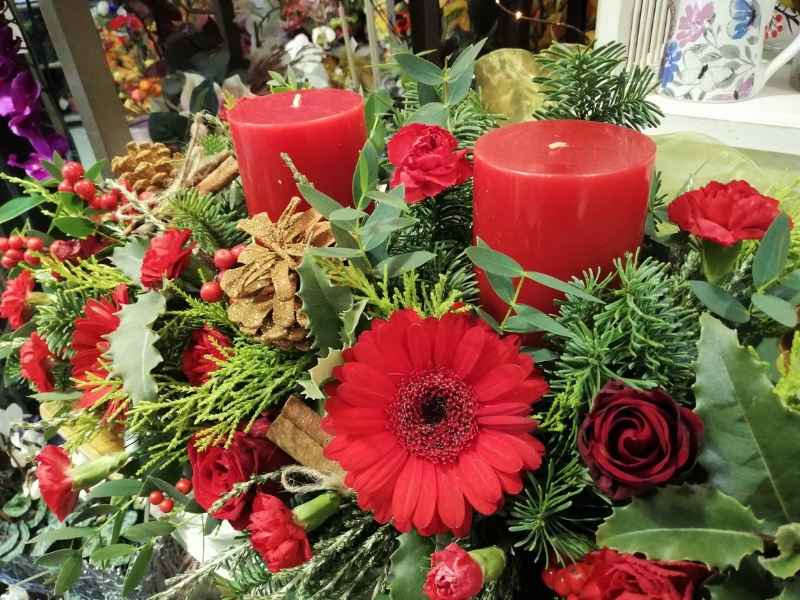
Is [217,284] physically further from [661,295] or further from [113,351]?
[661,295]

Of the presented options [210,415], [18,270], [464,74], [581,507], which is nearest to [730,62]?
[464,74]

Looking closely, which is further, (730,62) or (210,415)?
(730,62)

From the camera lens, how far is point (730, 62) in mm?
596

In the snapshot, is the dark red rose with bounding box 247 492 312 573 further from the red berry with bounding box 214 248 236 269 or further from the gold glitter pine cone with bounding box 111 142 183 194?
the gold glitter pine cone with bounding box 111 142 183 194

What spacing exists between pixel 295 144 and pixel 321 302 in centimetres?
12

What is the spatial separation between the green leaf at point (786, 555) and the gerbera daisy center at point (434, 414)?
14 cm

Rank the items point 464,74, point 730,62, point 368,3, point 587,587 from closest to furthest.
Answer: point 587,587 < point 464,74 < point 730,62 < point 368,3

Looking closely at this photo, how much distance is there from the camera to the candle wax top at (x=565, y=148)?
1.08ft

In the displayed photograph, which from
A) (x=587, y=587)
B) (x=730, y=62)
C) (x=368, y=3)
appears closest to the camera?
(x=587, y=587)

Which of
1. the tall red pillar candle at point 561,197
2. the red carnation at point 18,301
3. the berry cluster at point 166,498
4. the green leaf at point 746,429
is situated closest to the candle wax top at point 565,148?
the tall red pillar candle at point 561,197

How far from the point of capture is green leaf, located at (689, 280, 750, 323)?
343 millimetres

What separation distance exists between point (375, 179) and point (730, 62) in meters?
0.43

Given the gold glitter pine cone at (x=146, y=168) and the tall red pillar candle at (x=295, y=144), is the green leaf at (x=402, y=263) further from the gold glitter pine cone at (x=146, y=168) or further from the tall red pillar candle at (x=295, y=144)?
the gold glitter pine cone at (x=146, y=168)

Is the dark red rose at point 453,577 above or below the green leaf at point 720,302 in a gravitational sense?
below
